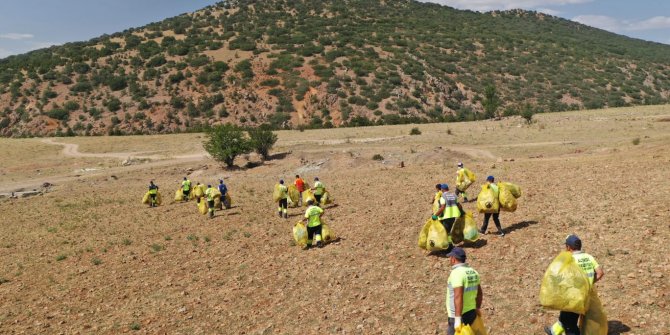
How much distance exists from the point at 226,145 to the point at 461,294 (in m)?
31.9

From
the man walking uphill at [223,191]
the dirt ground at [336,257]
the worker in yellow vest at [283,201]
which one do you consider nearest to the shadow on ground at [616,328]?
the dirt ground at [336,257]

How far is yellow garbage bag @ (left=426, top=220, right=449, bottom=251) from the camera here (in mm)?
11359

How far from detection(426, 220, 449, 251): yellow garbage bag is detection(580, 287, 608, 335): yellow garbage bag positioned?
4758mm

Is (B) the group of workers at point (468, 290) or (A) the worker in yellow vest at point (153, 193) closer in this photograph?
(B) the group of workers at point (468, 290)

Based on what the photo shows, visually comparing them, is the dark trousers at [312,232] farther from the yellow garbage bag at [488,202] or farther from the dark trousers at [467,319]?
the dark trousers at [467,319]

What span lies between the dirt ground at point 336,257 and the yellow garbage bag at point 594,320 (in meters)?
1.05

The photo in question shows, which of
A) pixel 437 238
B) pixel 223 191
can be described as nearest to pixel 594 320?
pixel 437 238

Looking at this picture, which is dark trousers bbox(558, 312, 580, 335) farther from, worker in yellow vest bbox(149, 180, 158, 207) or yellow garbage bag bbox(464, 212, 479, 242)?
worker in yellow vest bbox(149, 180, 158, 207)

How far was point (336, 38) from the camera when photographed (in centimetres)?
9031

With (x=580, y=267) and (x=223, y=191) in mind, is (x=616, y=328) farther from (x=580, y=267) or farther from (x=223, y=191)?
(x=223, y=191)

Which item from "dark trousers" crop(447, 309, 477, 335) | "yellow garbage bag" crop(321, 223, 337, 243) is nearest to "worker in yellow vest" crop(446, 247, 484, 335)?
"dark trousers" crop(447, 309, 477, 335)

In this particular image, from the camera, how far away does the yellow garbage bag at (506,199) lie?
1227 centimetres

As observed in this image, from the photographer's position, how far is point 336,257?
13.2 metres

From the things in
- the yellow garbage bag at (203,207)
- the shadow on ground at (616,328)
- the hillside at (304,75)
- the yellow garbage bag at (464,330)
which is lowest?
the yellow garbage bag at (203,207)
